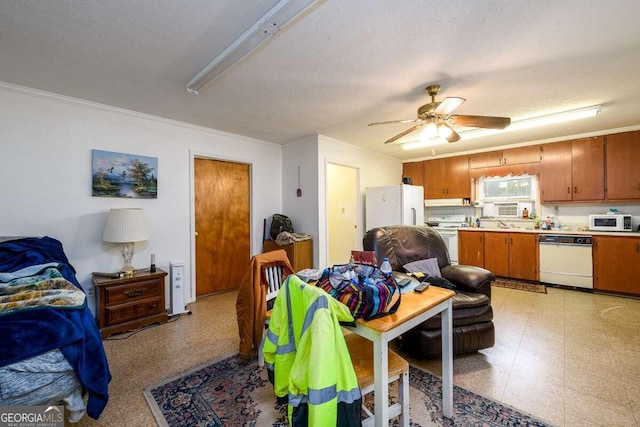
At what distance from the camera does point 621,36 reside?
185 cm

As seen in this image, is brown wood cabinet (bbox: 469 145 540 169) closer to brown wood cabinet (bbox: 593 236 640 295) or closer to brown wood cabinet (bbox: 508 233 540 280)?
brown wood cabinet (bbox: 508 233 540 280)

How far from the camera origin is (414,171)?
5980mm

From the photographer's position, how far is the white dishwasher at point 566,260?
3.93 metres

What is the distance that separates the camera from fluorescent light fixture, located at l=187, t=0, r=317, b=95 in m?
1.47

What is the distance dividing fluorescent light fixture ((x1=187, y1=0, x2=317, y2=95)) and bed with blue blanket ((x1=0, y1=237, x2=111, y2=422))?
72.9 inches

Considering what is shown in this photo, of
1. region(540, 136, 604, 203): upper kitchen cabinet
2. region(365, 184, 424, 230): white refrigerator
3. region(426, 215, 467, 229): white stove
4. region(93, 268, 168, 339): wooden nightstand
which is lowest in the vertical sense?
region(93, 268, 168, 339): wooden nightstand

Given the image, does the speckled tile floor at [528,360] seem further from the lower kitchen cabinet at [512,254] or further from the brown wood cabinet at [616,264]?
the lower kitchen cabinet at [512,254]

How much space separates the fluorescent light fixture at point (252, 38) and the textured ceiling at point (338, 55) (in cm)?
6

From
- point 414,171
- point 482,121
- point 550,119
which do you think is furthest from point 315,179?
point 550,119

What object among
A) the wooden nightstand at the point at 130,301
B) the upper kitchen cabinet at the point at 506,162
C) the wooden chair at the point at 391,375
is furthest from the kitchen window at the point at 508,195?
the wooden nightstand at the point at 130,301

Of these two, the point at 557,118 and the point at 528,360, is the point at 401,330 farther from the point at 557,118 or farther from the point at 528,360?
the point at 557,118

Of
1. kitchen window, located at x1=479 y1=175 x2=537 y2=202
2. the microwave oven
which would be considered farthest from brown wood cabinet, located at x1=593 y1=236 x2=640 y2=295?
kitchen window, located at x1=479 y1=175 x2=537 y2=202

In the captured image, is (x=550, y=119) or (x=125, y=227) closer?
(x=125, y=227)

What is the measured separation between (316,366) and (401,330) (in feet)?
1.73
